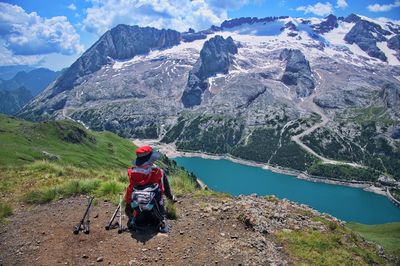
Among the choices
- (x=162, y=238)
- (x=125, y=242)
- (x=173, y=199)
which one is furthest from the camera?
(x=173, y=199)

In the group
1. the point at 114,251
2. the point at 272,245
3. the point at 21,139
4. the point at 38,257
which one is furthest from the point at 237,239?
the point at 21,139

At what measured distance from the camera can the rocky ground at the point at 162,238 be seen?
13508mm

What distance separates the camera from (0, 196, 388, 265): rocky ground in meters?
13.5

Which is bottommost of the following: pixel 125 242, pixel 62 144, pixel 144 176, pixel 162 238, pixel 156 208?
pixel 62 144

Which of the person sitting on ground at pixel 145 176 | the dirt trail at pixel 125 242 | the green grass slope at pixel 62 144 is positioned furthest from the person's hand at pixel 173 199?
the green grass slope at pixel 62 144

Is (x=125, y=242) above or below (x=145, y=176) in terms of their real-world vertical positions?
below

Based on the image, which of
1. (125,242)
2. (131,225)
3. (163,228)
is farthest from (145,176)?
(125,242)

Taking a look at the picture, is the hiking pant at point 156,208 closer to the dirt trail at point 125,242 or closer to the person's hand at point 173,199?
the dirt trail at point 125,242

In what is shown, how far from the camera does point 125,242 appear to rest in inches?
566

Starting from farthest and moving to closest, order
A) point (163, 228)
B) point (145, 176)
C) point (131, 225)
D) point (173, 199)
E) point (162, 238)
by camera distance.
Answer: point (173, 199)
point (145, 176)
point (163, 228)
point (131, 225)
point (162, 238)

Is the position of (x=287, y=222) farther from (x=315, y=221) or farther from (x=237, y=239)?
(x=237, y=239)

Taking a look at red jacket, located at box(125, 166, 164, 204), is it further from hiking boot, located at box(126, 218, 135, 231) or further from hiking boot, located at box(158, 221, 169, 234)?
hiking boot, located at box(158, 221, 169, 234)

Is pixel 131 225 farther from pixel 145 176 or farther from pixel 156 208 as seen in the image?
pixel 145 176

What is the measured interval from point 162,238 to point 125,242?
1463 millimetres
